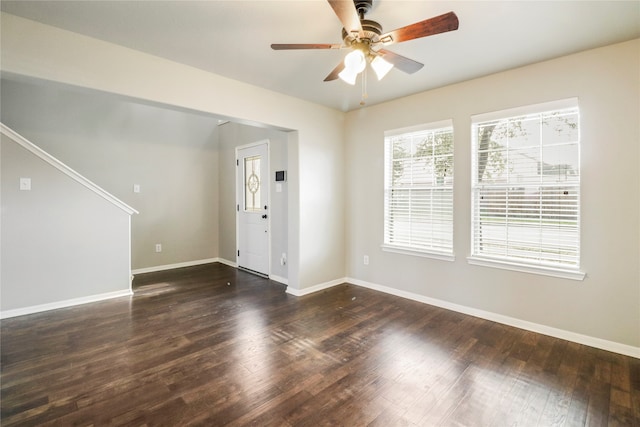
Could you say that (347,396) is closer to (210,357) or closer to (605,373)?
(210,357)

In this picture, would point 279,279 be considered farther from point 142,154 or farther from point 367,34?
point 367,34

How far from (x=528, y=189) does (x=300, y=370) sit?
272cm

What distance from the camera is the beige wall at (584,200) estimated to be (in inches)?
97.0

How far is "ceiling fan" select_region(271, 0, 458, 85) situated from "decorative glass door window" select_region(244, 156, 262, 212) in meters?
3.12

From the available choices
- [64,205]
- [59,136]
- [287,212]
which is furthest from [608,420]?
[59,136]

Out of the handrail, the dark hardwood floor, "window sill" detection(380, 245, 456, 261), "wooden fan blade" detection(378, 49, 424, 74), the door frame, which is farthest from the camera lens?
the door frame

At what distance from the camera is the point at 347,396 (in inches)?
77.5

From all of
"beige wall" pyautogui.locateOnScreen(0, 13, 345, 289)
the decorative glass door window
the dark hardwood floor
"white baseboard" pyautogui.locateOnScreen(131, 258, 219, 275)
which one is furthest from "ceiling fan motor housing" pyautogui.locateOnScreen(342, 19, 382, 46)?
"white baseboard" pyautogui.locateOnScreen(131, 258, 219, 275)

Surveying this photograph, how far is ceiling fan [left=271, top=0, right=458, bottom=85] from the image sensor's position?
5.22 feet

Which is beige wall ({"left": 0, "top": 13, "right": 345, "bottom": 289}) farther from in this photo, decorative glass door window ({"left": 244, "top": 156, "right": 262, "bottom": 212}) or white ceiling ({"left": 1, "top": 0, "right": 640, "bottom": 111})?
decorative glass door window ({"left": 244, "top": 156, "right": 262, "bottom": 212})

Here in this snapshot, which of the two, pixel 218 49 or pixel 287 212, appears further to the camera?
pixel 287 212

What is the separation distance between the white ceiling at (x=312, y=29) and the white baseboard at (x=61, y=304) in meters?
2.98

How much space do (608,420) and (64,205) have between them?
5258 mm

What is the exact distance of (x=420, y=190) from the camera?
3.74 metres
